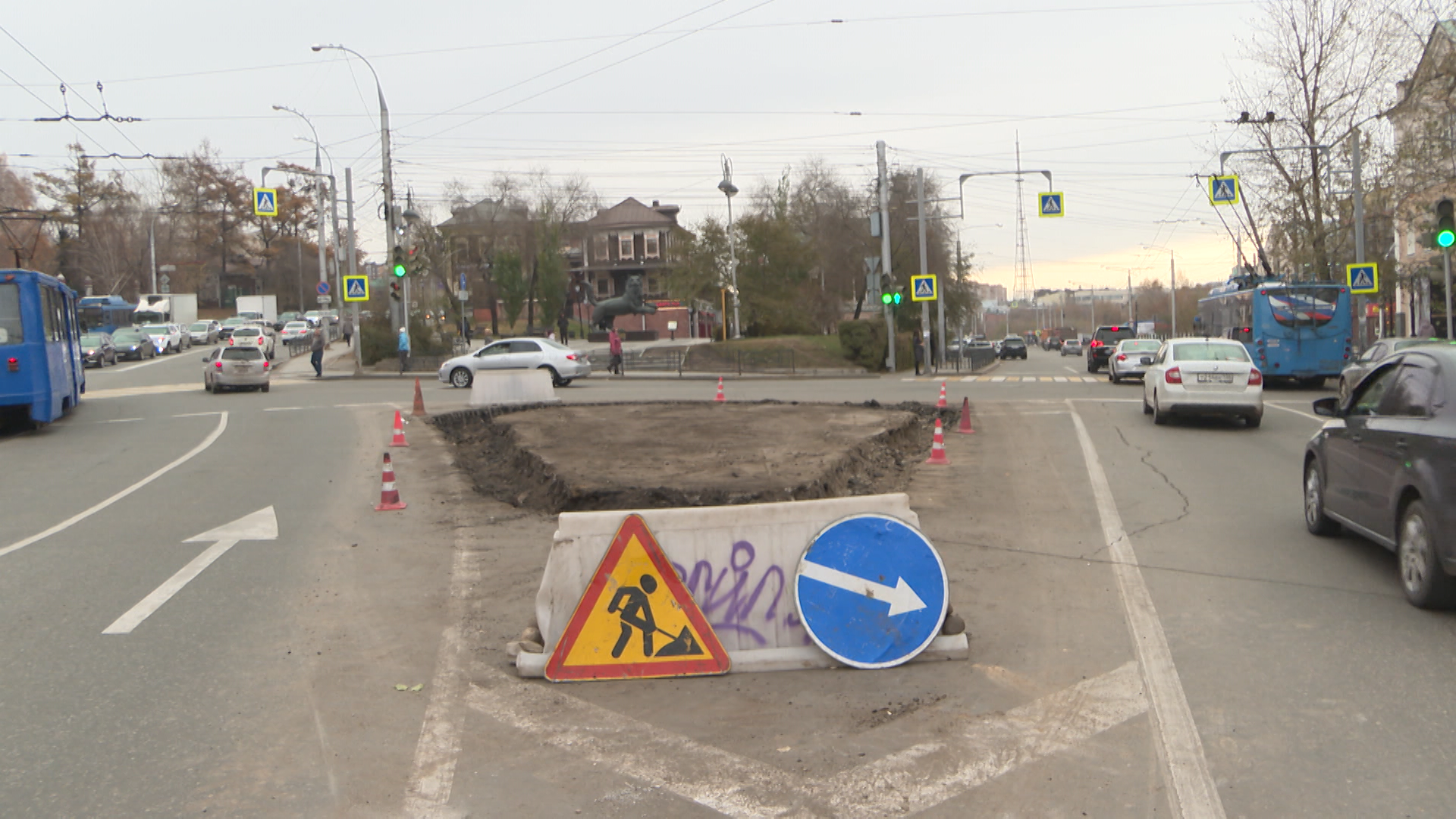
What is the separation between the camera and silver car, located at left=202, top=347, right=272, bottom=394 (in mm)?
32312

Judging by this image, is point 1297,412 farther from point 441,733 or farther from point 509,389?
point 441,733

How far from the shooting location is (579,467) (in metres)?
13.8

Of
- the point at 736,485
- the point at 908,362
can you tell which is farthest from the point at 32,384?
the point at 908,362

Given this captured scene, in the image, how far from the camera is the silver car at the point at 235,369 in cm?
3231

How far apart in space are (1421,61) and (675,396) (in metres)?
18.6

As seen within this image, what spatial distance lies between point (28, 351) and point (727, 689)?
64.8 feet

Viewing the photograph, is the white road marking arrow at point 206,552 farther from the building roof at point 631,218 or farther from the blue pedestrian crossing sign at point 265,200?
the building roof at point 631,218

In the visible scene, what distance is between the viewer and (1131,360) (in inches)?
1308

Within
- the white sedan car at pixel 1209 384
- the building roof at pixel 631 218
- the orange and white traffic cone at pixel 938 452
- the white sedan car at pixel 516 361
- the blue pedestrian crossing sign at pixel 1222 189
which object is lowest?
the orange and white traffic cone at pixel 938 452

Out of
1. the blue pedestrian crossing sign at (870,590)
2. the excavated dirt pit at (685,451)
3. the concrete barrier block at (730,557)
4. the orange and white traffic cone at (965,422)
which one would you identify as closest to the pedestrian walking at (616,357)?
the excavated dirt pit at (685,451)

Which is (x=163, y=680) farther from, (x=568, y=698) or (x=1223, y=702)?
(x=1223, y=702)

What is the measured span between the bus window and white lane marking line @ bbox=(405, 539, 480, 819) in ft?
56.3

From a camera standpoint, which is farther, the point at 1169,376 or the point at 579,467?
the point at 1169,376

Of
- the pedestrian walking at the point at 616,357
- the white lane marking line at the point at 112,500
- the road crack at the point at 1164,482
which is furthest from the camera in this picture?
the pedestrian walking at the point at 616,357
